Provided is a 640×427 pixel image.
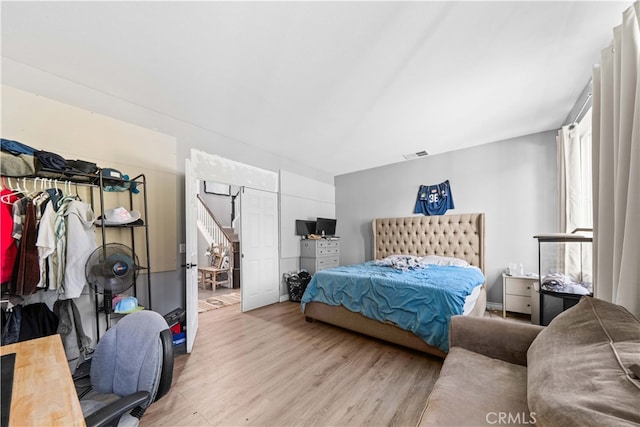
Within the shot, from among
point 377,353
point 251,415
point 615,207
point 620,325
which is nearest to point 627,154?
point 615,207

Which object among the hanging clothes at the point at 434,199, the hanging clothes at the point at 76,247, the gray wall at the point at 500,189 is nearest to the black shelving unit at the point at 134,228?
the hanging clothes at the point at 76,247

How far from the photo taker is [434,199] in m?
4.52

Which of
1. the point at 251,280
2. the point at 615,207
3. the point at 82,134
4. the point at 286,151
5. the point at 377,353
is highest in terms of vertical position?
the point at 286,151

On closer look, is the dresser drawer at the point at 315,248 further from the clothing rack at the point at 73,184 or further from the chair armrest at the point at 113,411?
the chair armrest at the point at 113,411

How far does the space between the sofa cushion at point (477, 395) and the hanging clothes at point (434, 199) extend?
10.8 feet

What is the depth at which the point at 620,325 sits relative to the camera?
39.9 inches

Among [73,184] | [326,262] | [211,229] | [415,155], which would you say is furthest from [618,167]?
[211,229]

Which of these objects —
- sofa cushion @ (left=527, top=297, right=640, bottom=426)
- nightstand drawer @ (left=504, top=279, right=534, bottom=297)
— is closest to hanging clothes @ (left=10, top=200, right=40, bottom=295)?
sofa cushion @ (left=527, top=297, right=640, bottom=426)

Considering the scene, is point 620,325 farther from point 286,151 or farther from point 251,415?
point 286,151

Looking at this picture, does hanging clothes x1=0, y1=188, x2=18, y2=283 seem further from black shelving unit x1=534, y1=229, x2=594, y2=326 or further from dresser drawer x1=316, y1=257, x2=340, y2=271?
black shelving unit x1=534, y1=229, x2=594, y2=326

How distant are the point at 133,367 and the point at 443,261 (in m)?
4.08

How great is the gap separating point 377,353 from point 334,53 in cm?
286

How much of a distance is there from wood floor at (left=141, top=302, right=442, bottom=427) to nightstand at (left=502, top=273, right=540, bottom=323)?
2.04 m

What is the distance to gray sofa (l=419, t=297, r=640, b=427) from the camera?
727 millimetres
